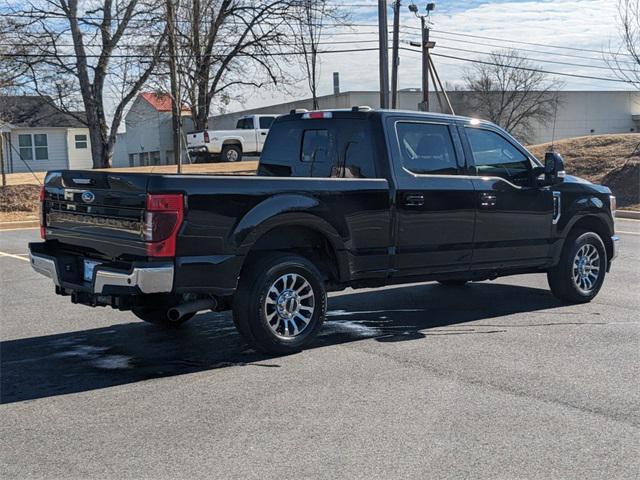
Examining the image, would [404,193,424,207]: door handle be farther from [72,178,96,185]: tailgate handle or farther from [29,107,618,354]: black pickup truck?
[72,178,96,185]: tailgate handle

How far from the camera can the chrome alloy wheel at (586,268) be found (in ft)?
27.5

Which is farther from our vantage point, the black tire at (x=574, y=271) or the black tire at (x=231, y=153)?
the black tire at (x=231, y=153)

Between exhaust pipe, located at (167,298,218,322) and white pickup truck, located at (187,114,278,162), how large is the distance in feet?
86.1

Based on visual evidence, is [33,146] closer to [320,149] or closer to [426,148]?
[320,149]

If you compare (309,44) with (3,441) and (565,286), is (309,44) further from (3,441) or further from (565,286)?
(3,441)

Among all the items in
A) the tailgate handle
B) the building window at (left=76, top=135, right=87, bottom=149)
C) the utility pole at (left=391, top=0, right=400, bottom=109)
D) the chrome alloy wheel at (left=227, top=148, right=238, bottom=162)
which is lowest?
the tailgate handle

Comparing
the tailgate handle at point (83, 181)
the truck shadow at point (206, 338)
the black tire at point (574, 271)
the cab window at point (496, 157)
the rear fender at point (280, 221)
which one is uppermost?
the cab window at point (496, 157)

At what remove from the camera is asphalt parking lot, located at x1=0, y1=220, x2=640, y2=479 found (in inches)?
158

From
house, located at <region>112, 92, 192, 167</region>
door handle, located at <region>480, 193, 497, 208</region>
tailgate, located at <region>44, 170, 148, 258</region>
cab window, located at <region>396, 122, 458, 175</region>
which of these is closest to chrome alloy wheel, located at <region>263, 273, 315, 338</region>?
tailgate, located at <region>44, 170, 148, 258</region>

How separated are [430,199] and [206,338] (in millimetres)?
2459

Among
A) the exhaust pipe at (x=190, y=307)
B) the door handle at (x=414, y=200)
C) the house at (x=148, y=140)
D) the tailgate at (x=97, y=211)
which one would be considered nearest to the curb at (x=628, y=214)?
the door handle at (x=414, y=200)

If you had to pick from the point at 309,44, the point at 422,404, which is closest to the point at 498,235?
the point at 422,404

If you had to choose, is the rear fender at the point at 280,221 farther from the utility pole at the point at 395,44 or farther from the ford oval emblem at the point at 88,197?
the utility pole at the point at 395,44

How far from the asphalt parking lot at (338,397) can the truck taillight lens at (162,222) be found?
0.99 metres
